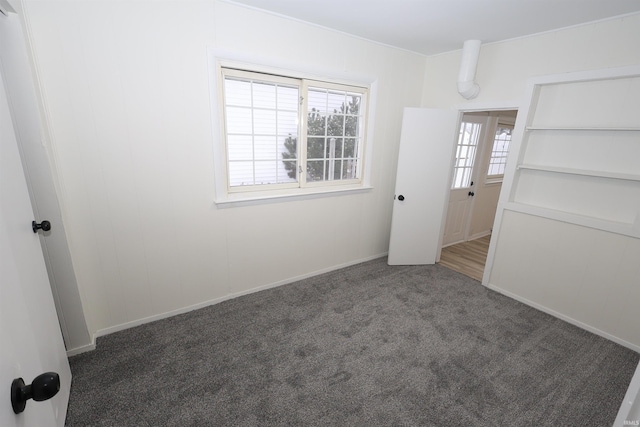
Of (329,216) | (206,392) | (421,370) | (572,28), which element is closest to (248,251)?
(329,216)

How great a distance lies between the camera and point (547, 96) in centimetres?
260

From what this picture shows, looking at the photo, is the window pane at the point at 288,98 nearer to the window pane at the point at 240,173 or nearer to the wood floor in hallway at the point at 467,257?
the window pane at the point at 240,173

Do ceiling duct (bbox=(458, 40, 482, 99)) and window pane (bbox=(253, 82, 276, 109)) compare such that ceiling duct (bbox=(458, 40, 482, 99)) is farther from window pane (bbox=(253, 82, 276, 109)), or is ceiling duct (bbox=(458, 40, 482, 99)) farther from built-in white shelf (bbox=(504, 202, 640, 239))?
window pane (bbox=(253, 82, 276, 109))

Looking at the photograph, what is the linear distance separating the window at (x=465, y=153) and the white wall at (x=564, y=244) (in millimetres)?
756

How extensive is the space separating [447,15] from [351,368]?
110 inches

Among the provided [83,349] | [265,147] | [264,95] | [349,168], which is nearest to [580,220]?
[349,168]

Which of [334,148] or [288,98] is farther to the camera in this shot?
[334,148]

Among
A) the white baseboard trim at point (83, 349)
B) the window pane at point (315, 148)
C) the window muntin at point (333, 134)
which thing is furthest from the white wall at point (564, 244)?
the white baseboard trim at point (83, 349)

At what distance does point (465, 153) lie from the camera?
396 centimetres

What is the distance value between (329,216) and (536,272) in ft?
6.90

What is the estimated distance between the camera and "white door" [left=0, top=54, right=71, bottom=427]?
652 millimetres

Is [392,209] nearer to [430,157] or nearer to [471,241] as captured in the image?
[430,157]

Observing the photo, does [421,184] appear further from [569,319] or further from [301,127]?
[569,319]

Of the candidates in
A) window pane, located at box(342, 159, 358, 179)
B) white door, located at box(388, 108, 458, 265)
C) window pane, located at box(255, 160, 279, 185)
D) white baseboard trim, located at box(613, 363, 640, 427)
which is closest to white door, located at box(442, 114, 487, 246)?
white door, located at box(388, 108, 458, 265)
